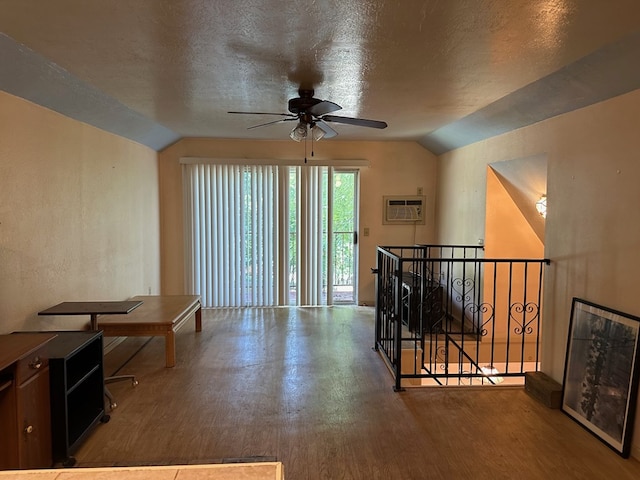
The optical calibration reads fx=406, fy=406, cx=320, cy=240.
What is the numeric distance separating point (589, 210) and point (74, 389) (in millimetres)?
3383

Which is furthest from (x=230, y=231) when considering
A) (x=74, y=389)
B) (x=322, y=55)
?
(x=322, y=55)

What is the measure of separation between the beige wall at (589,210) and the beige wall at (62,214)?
3.80m

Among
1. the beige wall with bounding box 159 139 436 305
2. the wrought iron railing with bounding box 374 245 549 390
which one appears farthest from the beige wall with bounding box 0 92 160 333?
the wrought iron railing with bounding box 374 245 549 390

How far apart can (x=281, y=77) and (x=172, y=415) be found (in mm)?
2433

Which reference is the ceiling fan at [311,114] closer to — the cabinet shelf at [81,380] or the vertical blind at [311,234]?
the cabinet shelf at [81,380]

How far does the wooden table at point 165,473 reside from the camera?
3.16ft

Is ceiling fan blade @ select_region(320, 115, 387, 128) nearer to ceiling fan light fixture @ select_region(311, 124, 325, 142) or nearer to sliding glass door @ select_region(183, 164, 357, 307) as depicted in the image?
ceiling fan light fixture @ select_region(311, 124, 325, 142)

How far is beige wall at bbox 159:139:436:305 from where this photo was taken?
18.4 ft

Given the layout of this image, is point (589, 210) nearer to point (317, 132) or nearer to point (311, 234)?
point (317, 132)

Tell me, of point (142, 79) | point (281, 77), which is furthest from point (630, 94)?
point (142, 79)

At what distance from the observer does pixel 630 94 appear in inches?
92.4

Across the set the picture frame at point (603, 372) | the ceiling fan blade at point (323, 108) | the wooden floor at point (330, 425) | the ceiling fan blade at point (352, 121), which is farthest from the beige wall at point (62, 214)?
the picture frame at point (603, 372)

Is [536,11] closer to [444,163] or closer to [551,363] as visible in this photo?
[551,363]

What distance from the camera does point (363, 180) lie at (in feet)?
19.1
